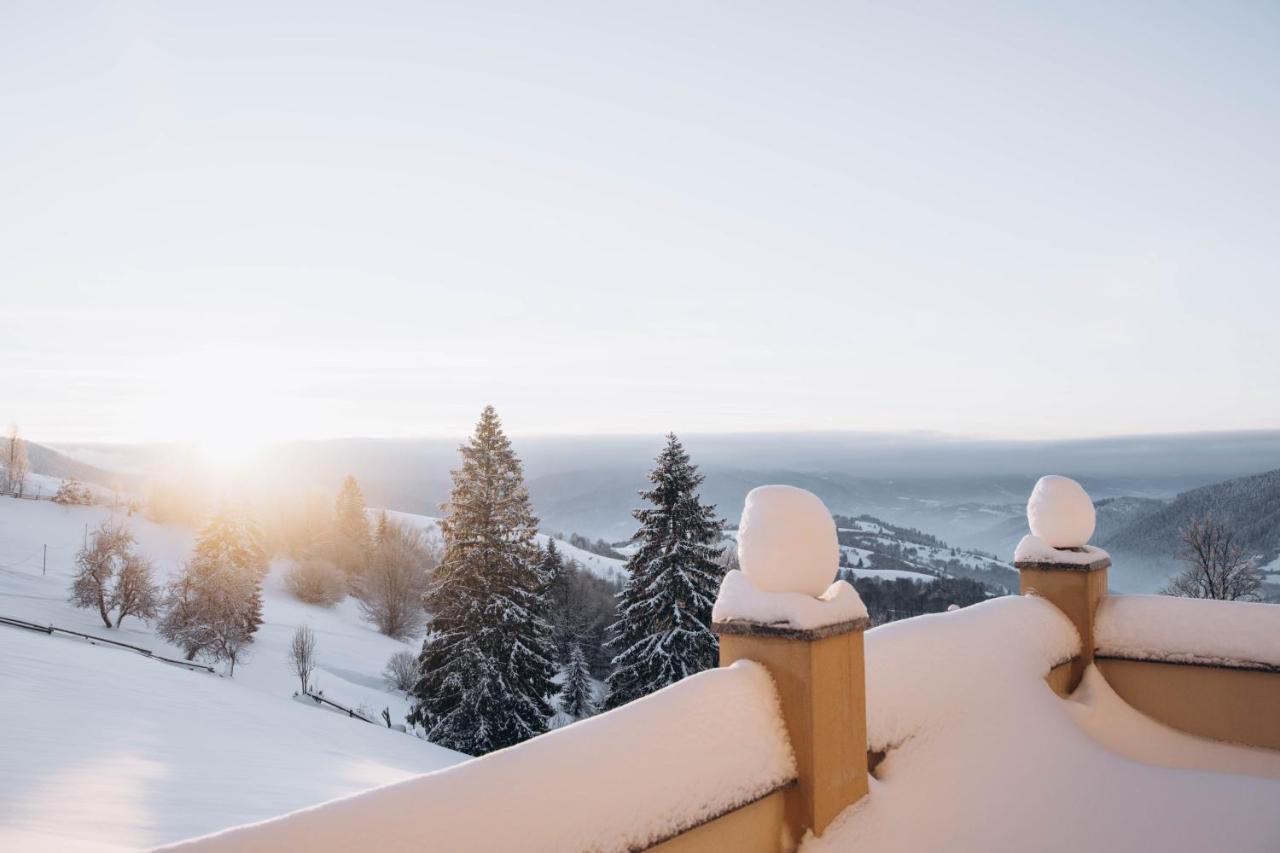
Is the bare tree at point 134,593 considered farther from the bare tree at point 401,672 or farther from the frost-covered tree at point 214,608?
the bare tree at point 401,672

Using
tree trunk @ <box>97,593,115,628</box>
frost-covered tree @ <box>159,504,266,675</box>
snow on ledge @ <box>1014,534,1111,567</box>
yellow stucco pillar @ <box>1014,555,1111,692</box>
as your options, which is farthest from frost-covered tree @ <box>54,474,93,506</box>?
yellow stucco pillar @ <box>1014,555,1111,692</box>

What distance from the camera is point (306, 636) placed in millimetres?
35062

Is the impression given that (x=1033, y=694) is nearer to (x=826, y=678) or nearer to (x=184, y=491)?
(x=826, y=678)

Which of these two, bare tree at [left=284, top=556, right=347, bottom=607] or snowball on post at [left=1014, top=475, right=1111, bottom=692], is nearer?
snowball on post at [left=1014, top=475, right=1111, bottom=692]

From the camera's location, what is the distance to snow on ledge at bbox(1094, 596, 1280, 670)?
6395mm

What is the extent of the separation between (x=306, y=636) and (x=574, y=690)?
11766mm

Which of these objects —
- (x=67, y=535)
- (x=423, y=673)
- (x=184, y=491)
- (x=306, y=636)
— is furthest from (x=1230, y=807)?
(x=184, y=491)

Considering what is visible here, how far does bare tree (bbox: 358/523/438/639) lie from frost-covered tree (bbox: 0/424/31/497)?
41.6 m

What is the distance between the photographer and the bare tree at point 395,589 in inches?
1897

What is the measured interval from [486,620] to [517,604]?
104 centimetres

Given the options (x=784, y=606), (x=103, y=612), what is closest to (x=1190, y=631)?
(x=784, y=606)

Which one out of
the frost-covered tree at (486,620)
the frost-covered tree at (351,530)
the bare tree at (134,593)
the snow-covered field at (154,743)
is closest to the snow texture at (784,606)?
the snow-covered field at (154,743)

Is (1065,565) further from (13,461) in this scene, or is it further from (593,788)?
(13,461)

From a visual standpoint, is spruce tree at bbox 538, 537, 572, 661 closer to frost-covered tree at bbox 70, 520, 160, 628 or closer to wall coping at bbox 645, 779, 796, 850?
frost-covered tree at bbox 70, 520, 160, 628
